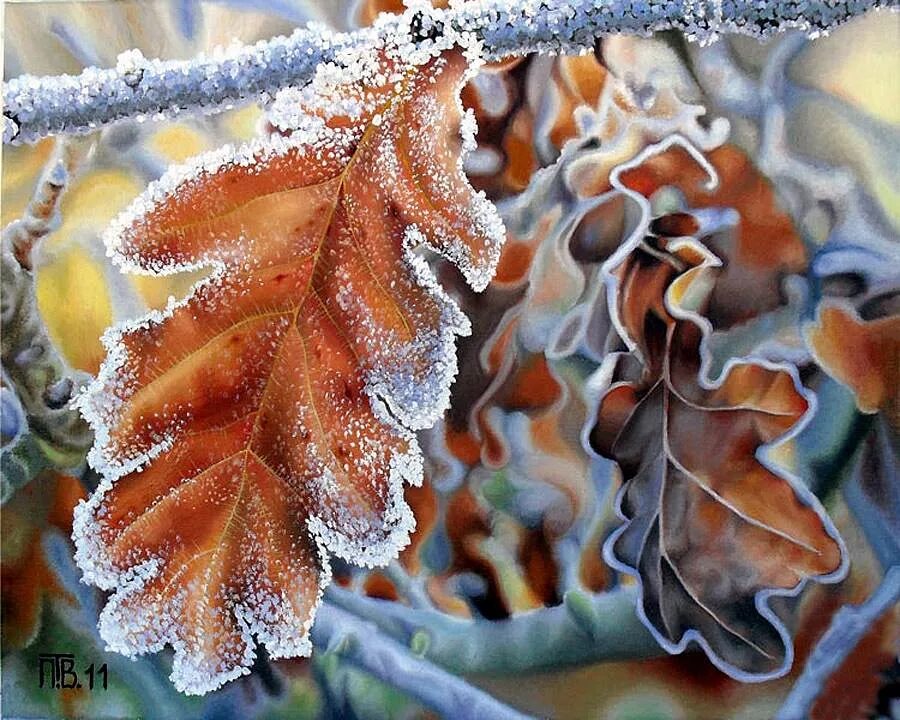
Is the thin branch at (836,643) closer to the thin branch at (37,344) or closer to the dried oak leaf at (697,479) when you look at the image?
the dried oak leaf at (697,479)

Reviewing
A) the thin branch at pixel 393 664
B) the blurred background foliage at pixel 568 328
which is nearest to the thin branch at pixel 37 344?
the blurred background foliage at pixel 568 328

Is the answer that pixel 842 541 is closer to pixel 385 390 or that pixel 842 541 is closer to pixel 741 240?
pixel 741 240

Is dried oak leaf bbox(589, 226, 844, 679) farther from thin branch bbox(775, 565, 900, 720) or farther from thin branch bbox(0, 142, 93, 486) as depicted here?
thin branch bbox(0, 142, 93, 486)

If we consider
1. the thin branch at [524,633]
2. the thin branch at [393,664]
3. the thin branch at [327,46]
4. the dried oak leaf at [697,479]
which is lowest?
the thin branch at [393,664]

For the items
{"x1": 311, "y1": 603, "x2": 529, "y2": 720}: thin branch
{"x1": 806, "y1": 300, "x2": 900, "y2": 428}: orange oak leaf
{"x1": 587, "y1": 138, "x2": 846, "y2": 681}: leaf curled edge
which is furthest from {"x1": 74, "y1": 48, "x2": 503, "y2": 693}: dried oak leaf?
{"x1": 806, "y1": 300, "x2": 900, "y2": 428}: orange oak leaf

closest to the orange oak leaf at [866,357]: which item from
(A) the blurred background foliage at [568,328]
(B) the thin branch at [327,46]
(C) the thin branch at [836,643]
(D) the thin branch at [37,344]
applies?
(A) the blurred background foliage at [568,328]

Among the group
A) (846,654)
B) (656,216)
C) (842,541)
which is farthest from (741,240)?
(846,654)

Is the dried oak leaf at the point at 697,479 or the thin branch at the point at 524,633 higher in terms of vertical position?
the dried oak leaf at the point at 697,479
